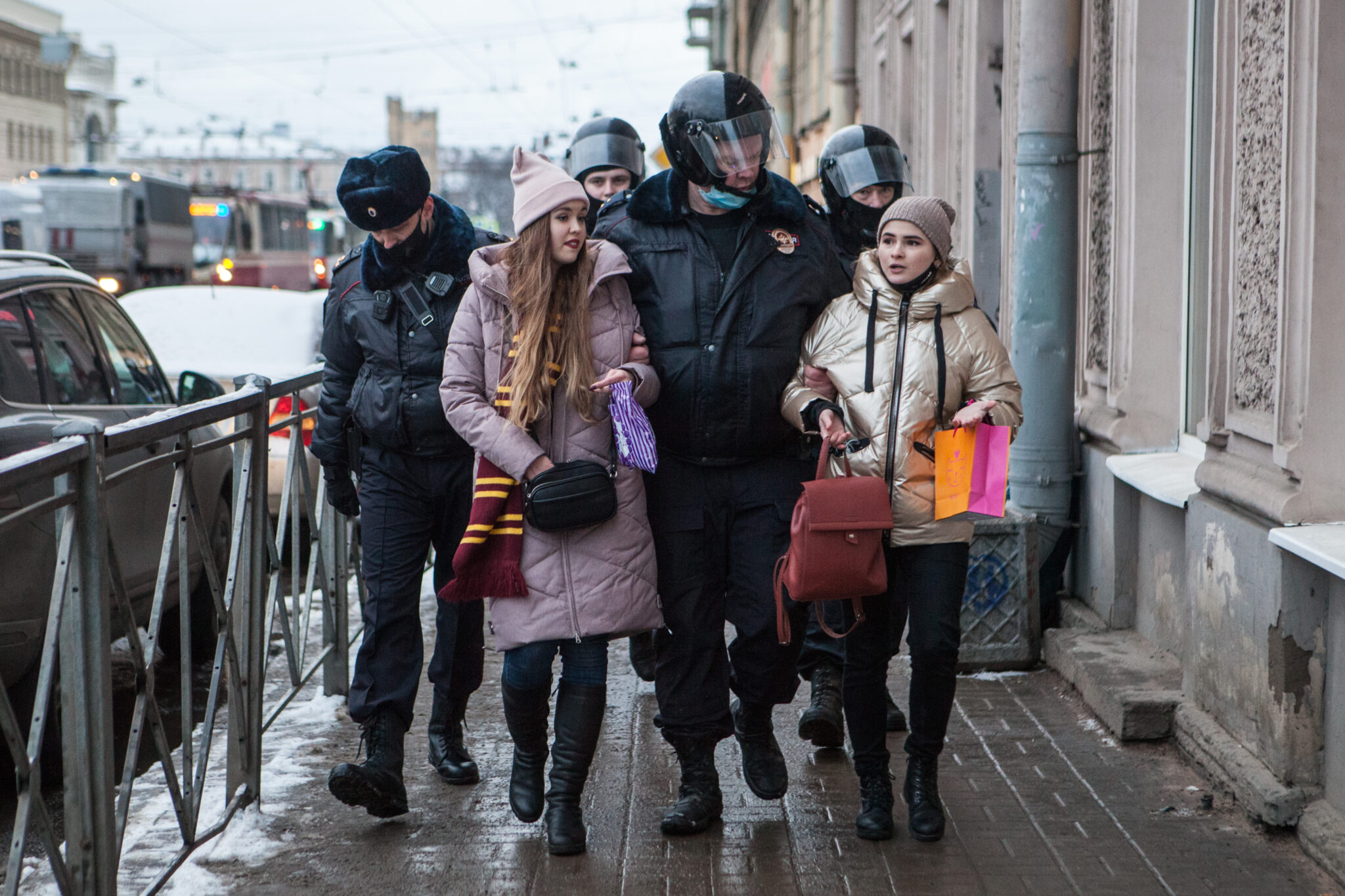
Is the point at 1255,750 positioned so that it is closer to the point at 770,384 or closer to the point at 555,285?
the point at 770,384

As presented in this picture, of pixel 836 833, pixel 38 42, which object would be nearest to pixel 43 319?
pixel 836 833

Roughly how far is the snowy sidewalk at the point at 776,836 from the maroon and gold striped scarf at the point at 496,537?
2.30ft

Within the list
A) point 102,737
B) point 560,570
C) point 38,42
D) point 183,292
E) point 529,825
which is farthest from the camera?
point 38,42

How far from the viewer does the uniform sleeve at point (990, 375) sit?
3877 millimetres

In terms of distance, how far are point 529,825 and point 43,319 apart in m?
2.72

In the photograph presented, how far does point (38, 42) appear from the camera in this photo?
7600cm

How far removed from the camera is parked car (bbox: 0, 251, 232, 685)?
3613 mm

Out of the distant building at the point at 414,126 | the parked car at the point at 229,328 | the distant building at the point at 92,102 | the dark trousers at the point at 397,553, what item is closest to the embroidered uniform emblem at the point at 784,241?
the dark trousers at the point at 397,553

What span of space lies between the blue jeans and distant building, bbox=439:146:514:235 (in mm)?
87222

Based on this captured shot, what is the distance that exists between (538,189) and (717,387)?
68 cm

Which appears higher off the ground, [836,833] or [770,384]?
[770,384]

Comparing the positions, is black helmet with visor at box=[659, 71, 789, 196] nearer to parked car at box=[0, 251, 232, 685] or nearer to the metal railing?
the metal railing

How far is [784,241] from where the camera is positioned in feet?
13.3

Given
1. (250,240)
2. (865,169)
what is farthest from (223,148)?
(865,169)
